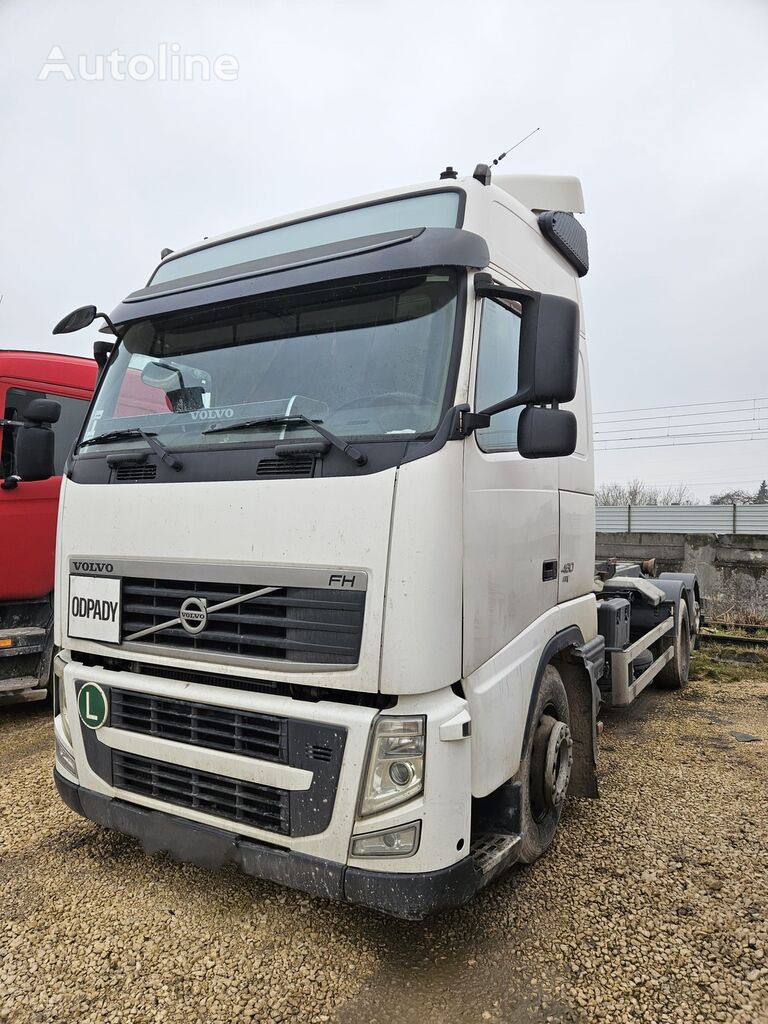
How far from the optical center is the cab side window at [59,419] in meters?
5.47

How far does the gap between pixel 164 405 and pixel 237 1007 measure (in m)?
2.36

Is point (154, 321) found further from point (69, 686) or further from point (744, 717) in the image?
point (744, 717)

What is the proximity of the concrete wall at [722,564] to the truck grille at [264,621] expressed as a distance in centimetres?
1145

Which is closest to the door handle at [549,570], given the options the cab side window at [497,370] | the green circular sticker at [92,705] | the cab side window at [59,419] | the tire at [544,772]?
the tire at [544,772]

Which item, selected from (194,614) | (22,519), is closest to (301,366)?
(194,614)

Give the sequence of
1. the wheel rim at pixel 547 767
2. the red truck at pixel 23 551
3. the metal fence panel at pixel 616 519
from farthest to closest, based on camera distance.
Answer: the metal fence panel at pixel 616 519 < the red truck at pixel 23 551 < the wheel rim at pixel 547 767

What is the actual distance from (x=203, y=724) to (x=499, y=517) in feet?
4.70

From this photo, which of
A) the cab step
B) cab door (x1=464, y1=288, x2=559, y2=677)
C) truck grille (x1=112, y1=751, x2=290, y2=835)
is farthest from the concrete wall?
truck grille (x1=112, y1=751, x2=290, y2=835)

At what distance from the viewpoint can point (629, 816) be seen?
389 cm

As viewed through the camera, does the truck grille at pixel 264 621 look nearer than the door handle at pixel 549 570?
Yes

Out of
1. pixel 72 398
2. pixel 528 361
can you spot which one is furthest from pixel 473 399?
pixel 72 398

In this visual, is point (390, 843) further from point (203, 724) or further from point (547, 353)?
point (547, 353)

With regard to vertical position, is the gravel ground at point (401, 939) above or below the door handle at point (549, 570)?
below

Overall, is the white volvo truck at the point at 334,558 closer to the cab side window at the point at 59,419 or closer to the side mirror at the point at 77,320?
the side mirror at the point at 77,320
